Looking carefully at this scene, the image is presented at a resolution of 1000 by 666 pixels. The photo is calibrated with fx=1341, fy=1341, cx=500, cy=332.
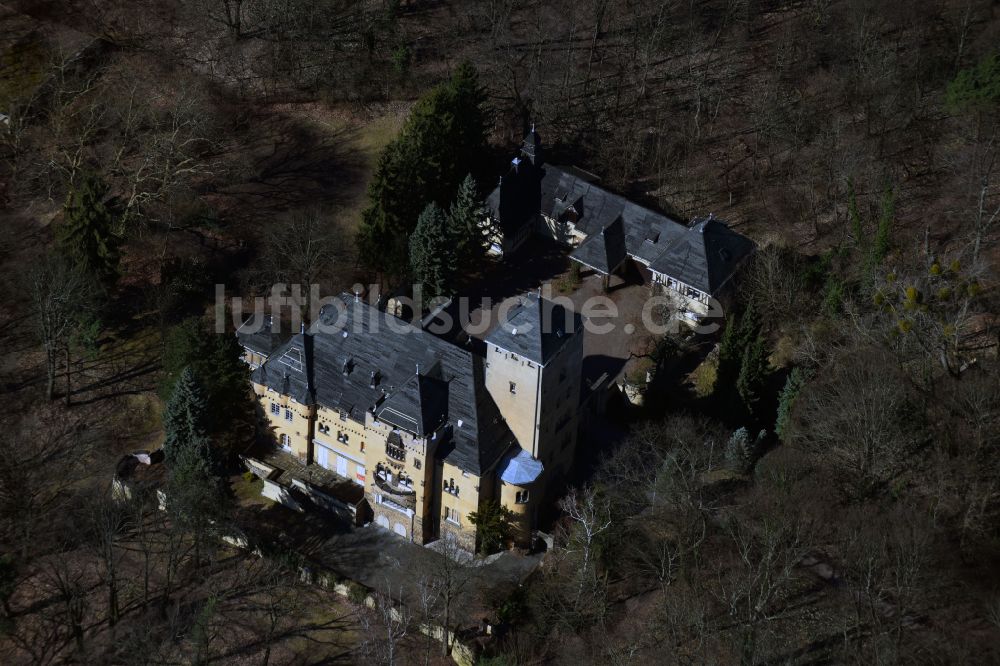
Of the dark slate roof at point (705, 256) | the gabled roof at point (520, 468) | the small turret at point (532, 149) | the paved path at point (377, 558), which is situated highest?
the small turret at point (532, 149)

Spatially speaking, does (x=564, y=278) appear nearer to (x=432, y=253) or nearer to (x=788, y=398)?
(x=432, y=253)

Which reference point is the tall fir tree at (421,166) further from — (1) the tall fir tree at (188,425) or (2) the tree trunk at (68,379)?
(1) the tall fir tree at (188,425)

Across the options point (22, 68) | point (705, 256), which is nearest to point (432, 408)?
point (705, 256)

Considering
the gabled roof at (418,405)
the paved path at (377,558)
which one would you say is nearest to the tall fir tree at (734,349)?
the paved path at (377,558)

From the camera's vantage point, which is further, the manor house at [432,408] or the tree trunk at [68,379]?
the tree trunk at [68,379]

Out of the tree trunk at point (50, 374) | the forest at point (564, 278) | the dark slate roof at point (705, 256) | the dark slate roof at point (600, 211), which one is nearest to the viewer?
the forest at point (564, 278)

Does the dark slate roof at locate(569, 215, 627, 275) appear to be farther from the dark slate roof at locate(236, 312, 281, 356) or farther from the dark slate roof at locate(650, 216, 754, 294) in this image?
the dark slate roof at locate(236, 312, 281, 356)

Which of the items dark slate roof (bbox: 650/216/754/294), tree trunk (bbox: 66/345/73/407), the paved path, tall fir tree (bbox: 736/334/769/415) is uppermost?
dark slate roof (bbox: 650/216/754/294)

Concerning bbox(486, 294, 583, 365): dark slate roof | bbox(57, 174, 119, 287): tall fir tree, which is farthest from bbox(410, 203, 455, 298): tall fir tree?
bbox(57, 174, 119, 287): tall fir tree
